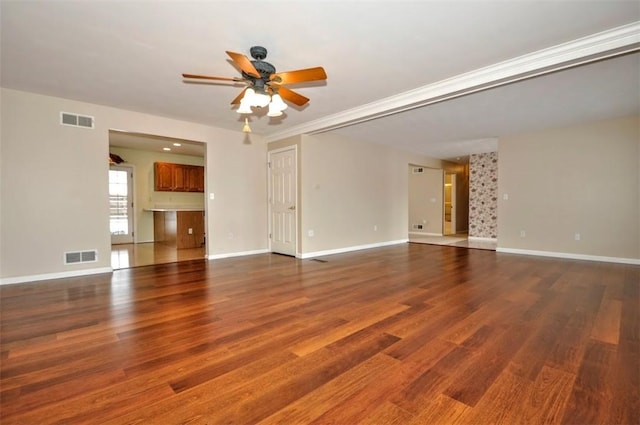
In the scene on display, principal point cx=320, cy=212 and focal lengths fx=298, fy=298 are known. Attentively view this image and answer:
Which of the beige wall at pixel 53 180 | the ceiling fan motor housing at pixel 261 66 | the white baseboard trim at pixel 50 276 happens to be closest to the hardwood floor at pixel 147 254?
the white baseboard trim at pixel 50 276

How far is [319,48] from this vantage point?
2.84 meters

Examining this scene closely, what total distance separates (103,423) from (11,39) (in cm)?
335

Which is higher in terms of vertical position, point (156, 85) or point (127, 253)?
point (156, 85)

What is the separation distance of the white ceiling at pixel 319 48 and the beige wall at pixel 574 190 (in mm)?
795

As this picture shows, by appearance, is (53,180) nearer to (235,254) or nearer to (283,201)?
(235,254)

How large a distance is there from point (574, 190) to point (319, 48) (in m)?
5.73

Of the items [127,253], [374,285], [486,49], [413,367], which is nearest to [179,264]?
[127,253]

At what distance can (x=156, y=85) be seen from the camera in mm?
3697

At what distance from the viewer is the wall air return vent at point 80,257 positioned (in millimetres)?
4324

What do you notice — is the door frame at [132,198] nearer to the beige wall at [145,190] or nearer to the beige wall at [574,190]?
the beige wall at [145,190]

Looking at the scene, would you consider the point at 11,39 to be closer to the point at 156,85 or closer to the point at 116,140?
the point at 156,85

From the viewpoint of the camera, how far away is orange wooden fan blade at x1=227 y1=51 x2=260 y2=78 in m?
2.32

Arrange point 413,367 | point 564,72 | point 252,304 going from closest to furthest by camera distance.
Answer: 1. point 413,367
2. point 252,304
3. point 564,72

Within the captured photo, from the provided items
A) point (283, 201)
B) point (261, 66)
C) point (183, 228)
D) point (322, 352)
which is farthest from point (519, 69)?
point (183, 228)
